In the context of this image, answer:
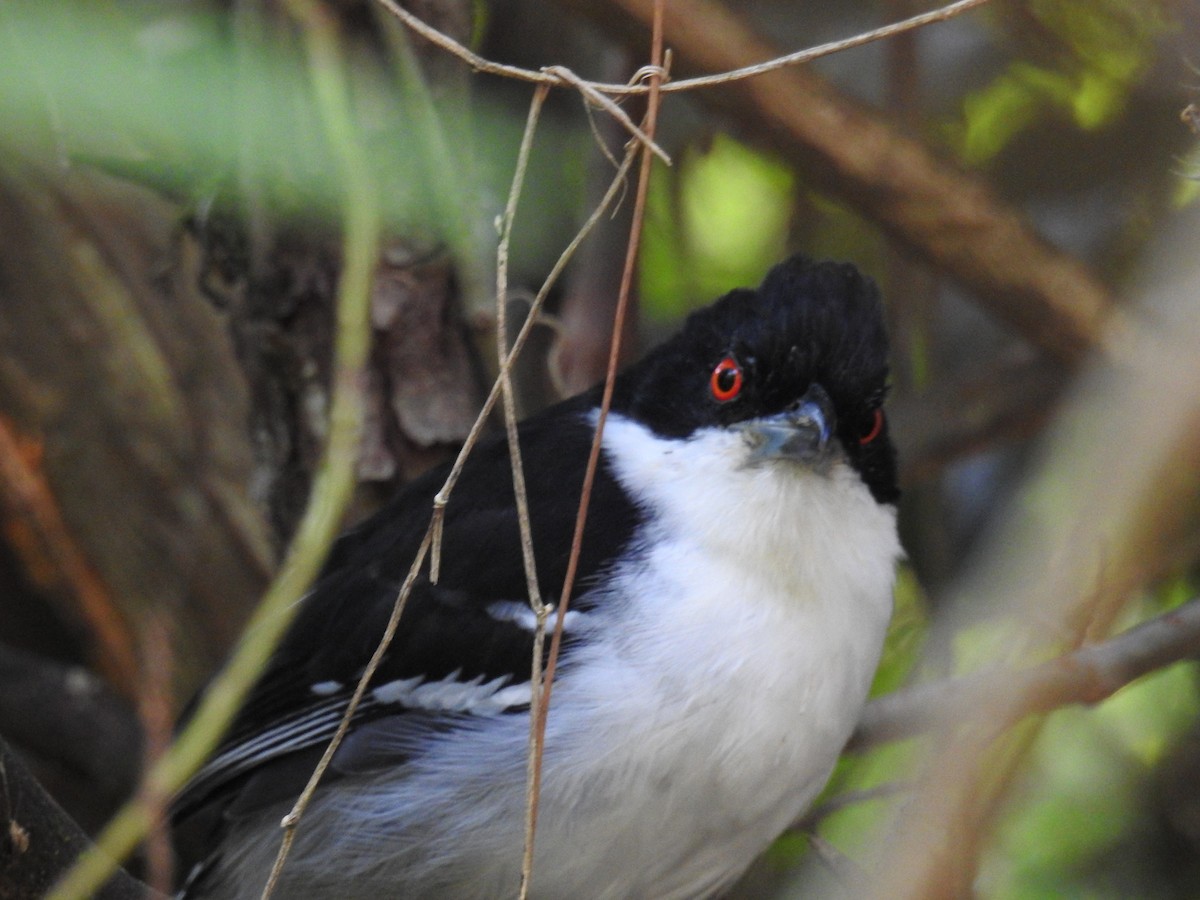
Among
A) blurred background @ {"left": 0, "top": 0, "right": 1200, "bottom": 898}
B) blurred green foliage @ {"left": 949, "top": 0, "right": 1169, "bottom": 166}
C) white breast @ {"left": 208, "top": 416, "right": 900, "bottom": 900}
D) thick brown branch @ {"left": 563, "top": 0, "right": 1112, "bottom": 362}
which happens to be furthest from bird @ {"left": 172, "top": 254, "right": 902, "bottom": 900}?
blurred green foliage @ {"left": 949, "top": 0, "right": 1169, "bottom": 166}

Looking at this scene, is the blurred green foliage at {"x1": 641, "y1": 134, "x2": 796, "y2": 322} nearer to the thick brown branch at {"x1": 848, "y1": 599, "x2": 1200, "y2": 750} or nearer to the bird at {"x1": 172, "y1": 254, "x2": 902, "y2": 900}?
→ the bird at {"x1": 172, "y1": 254, "x2": 902, "y2": 900}

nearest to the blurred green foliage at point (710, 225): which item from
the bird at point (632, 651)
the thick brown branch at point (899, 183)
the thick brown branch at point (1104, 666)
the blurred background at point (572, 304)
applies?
the blurred background at point (572, 304)

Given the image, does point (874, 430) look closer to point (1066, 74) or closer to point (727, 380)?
point (727, 380)

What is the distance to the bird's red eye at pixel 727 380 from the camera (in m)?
2.81

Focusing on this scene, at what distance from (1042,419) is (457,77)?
1.85 meters

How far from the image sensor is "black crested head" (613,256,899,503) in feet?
9.11

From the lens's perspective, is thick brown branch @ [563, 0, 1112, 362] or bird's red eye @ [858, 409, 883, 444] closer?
bird's red eye @ [858, 409, 883, 444]

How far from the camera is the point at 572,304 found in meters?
3.85

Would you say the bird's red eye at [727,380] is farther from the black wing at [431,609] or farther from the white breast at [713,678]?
the black wing at [431,609]

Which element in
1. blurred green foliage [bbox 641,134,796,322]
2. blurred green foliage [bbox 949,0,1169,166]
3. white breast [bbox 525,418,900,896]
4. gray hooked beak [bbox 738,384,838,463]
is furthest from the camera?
blurred green foliage [bbox 641,134,796,322]

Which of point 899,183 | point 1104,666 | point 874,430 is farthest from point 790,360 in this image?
point 899,183

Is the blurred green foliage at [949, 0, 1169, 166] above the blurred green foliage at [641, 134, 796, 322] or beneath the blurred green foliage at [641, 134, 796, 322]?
above

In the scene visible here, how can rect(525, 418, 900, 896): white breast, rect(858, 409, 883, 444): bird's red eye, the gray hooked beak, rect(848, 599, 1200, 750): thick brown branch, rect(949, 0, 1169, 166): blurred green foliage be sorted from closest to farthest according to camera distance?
rect(848, 599, 1200, 750): thick brown branch < rect(525, 418, 900, 896): white breast < the gray hooked beak < rect(858, 409, 883, 444): bird's red eye < rect(949, 0, 1169, 166): blurred green foliage

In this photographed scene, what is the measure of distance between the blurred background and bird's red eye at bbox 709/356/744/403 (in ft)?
1.54
